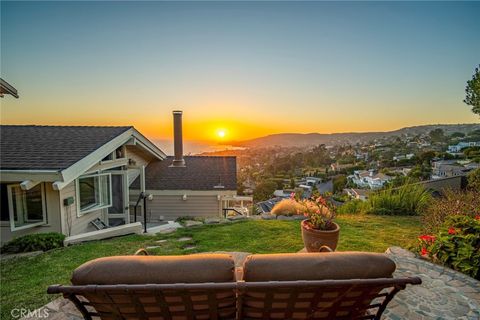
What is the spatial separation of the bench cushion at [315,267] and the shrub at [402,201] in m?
7.05

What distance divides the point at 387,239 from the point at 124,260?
530cm

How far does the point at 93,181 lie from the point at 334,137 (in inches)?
766

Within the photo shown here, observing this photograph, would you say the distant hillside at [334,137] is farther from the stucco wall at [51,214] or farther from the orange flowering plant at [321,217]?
the stucco wall at [51,214]

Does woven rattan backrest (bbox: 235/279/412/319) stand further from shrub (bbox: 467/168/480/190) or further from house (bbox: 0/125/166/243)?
shrub (bbox: 467/168/480/190)

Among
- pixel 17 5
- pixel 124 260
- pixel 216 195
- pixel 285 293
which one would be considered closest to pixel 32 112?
pixel 17 5

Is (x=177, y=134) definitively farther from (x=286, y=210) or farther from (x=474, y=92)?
(x=474, y=92)

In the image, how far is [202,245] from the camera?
4.91m

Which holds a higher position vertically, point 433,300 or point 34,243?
point 433,300

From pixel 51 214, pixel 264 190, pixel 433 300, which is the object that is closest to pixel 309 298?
pixel 433 300

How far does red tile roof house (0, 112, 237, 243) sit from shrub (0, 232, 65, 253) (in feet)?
1.29

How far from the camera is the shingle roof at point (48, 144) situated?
584 centimetres

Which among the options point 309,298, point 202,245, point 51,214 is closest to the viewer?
point 309,298

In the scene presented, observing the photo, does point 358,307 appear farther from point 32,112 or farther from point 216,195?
point 32,112

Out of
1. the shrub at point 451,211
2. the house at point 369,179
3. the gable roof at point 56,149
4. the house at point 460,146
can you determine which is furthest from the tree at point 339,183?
the gable roof at point 56,149
